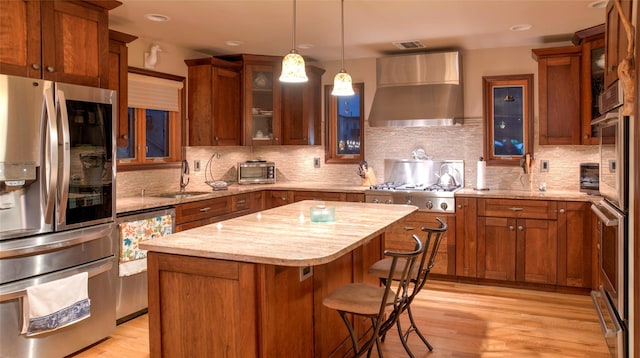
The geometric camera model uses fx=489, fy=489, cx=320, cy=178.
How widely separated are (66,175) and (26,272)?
63cm

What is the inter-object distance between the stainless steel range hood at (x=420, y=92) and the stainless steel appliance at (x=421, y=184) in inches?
22.7

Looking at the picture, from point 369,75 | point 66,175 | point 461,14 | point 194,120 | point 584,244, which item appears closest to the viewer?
point 66,175

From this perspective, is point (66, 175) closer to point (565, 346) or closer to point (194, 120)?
point (194, 120)

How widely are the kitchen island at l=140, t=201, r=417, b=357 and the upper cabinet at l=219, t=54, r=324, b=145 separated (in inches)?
122

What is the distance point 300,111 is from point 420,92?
56.4 inches

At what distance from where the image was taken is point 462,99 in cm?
539

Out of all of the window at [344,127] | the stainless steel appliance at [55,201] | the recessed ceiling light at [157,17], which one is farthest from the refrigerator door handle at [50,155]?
the window at [344,127]

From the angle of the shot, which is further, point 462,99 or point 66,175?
point 462,99

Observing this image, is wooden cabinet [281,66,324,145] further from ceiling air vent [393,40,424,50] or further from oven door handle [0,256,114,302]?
oven door handle [0,256,114,302]

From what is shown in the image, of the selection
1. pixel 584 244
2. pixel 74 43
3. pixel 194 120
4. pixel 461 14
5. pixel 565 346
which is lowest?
pixel 565 346

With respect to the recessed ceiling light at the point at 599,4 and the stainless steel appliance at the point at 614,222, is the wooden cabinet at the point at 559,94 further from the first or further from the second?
the stainless steel appliance at the point at 614,222

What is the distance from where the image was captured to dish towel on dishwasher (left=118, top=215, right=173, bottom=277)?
12.2 ft

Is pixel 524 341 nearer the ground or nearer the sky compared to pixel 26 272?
nearer the ground

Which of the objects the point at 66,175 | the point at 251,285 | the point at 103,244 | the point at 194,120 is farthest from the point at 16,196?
the point at 194,120
